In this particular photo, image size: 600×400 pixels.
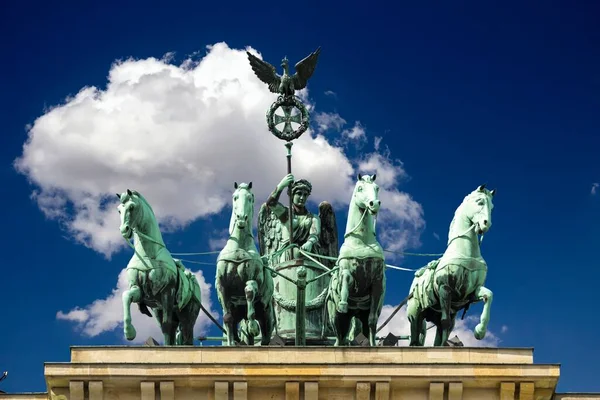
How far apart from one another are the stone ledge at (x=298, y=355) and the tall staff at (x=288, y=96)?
6416 mm

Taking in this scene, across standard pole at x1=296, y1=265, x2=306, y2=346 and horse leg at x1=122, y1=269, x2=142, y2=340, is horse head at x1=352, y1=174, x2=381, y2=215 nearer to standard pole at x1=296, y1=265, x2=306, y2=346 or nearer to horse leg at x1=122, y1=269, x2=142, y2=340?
standard pole at x1=296, y1=265, x2=306, y2=346

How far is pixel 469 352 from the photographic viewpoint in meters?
32.8

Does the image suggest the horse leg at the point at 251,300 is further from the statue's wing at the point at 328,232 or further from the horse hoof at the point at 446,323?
the statue's wing at the point at 328,232

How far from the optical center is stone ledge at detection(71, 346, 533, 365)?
107 feet

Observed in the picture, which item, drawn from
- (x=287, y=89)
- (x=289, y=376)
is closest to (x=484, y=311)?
(x=289, y=376)

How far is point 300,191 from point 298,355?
7.11 metres

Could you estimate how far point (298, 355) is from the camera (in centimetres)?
3266

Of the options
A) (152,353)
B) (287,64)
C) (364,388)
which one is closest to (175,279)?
(152,353)

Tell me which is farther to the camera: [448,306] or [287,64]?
[287,64]

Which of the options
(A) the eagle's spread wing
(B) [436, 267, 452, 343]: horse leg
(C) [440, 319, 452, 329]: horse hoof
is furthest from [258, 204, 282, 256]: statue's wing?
(C) [440, 319, 452, 329]: horse hoof

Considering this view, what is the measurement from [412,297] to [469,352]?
10.1 ft

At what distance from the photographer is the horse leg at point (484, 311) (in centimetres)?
3400

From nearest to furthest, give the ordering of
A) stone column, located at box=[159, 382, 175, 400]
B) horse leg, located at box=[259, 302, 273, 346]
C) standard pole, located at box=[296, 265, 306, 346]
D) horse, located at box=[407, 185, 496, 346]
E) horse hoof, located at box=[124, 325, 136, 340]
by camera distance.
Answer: stone column, located at box=[159, 382, 175, 400] < horse hoof, located at box=[124, 325, 136, 340] < horse, located at box=[407, 185, 496, 346] < horse leg, located at box=[259, 302, 273, 346] < standard pole, located at box=[296, 265, 306, 346]

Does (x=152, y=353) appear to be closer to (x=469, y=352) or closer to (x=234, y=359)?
(x=234, y=359)
